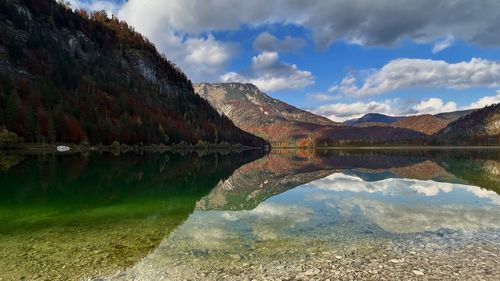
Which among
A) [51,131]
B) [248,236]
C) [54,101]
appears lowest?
[248,236]

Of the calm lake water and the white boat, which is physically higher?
the white boat

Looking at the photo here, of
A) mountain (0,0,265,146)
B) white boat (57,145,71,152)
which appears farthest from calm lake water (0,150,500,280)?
→ mountain (0,0,265,146)

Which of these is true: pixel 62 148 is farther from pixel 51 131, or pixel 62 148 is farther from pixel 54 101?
pixel 54 101

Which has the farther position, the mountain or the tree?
the tree

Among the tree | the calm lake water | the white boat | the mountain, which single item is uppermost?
the mountain

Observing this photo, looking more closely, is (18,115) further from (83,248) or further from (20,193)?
(83,248)

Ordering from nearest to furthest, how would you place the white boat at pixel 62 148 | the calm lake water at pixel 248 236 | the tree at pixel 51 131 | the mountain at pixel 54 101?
the calm lake water at pixel 248 236
the mountain at pixel 54 101
the tree at pixel 51 131
the white boat at pixel 62 148

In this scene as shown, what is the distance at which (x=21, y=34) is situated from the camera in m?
188

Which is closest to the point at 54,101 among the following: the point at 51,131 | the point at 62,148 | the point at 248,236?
the point at 51,131

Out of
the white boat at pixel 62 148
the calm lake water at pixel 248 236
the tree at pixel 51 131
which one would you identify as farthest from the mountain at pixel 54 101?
the calm lake water at pixel 248 236

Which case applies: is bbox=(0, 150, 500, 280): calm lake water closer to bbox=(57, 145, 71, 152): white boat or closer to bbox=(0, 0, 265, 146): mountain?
bbox=(57, 145, 71, 152): white boat

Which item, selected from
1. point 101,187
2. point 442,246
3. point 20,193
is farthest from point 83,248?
point 101,187

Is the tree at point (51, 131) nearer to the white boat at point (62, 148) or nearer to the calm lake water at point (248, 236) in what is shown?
the white boat at point (62, 148)

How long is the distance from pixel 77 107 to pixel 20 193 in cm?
12913
